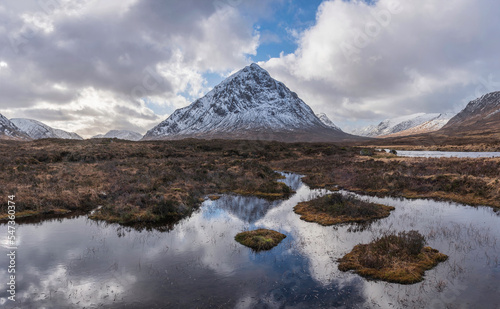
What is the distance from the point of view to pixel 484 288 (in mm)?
10008

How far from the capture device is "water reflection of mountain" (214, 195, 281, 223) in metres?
20.1

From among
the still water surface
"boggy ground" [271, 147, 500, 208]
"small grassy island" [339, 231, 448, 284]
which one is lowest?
the still water surface

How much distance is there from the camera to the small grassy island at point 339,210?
1841 centimetres

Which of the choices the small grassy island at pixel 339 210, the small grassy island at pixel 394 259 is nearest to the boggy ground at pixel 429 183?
the small grassy island at pixel 339 210

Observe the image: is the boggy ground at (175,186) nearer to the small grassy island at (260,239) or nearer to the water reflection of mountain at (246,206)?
the water reflection of mountain at (246,206)

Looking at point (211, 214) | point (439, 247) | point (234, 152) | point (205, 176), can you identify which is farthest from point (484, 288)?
point (234, 152)

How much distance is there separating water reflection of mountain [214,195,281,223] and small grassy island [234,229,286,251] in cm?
306

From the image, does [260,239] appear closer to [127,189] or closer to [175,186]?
[175,186]

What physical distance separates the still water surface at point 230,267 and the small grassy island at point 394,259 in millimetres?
435

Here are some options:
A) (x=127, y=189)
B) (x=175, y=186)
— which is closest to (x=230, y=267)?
(x=127, y=189)

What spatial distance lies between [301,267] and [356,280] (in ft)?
7.64

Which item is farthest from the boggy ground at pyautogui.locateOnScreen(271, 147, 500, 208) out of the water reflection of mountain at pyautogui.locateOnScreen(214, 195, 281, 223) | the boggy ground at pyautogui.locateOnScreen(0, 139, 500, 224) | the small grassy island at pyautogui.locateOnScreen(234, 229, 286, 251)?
the small grassy island at pyautogui.locateOnScreen(234, 229, 286, 251)

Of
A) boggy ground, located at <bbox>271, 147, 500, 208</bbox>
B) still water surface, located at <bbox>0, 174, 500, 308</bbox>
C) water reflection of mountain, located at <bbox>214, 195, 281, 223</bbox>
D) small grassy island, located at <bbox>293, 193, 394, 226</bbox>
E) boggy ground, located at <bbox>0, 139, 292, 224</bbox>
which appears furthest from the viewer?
boggy ground, located at <bbox>271, 147, 500, 208</bbox>

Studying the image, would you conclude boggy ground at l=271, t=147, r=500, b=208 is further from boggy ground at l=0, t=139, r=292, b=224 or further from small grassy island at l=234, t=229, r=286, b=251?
small grassy island at l=234, t=229, r=286, b=251
